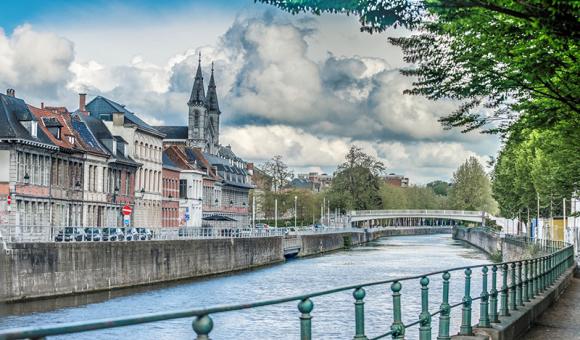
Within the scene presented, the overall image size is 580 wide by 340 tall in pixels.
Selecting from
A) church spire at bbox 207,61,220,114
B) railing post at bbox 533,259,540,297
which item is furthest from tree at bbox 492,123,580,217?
church spire at bbox 207,61,220,114

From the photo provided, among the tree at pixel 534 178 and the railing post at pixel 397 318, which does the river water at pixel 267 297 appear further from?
the tree at pixel 534 178

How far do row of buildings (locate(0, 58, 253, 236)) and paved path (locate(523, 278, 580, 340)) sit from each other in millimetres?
30266

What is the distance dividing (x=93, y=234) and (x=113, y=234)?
1.22m

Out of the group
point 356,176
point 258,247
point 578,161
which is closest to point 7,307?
point 578,161

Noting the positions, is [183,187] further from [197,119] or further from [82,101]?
[197,119]

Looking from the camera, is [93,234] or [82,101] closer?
[93,234]

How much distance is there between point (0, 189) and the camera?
5175 cm

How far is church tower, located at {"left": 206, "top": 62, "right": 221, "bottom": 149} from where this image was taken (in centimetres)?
17425

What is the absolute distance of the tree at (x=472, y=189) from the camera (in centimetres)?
16338

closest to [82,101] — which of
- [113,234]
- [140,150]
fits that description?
[140,150]

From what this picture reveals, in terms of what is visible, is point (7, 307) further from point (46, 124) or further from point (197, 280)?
point (46, 124)

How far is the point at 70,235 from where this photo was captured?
44.5m

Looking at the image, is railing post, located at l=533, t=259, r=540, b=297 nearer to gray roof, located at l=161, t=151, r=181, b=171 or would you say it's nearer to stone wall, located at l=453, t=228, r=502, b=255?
stone wall, located at l=453, t=228, r=502, b=255

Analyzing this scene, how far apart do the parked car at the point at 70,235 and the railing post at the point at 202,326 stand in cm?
3927
